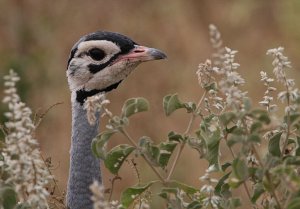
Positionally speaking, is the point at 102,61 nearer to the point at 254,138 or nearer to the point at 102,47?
the point at 102,47

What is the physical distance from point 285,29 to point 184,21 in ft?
3.06

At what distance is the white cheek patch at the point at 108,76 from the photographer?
3059 millimetres

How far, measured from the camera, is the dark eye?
10.1ft

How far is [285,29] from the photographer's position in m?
7.06

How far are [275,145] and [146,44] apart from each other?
15.0 feet

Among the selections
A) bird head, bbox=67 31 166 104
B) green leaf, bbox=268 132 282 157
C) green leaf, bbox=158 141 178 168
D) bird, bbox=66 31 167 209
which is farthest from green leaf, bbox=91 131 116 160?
bird head, bbox=67 31 166 104

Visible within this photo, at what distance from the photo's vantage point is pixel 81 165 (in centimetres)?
289

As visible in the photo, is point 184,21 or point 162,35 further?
point 184,21

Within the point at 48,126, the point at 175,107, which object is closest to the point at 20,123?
the point at 175,107

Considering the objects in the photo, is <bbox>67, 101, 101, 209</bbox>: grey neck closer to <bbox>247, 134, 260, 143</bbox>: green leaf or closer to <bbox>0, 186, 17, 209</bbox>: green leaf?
<bbox>0, 186, 17, 209</bbox>: green leaf

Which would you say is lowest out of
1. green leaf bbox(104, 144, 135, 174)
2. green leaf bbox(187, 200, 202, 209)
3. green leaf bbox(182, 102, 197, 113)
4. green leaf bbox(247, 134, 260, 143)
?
green leaf bbox(187, 200, 202, 209)

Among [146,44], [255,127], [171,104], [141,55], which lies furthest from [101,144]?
[146,44]

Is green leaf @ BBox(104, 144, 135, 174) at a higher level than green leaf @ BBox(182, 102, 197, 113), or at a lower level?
lower

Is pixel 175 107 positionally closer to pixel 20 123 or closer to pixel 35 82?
pixel 20 123
